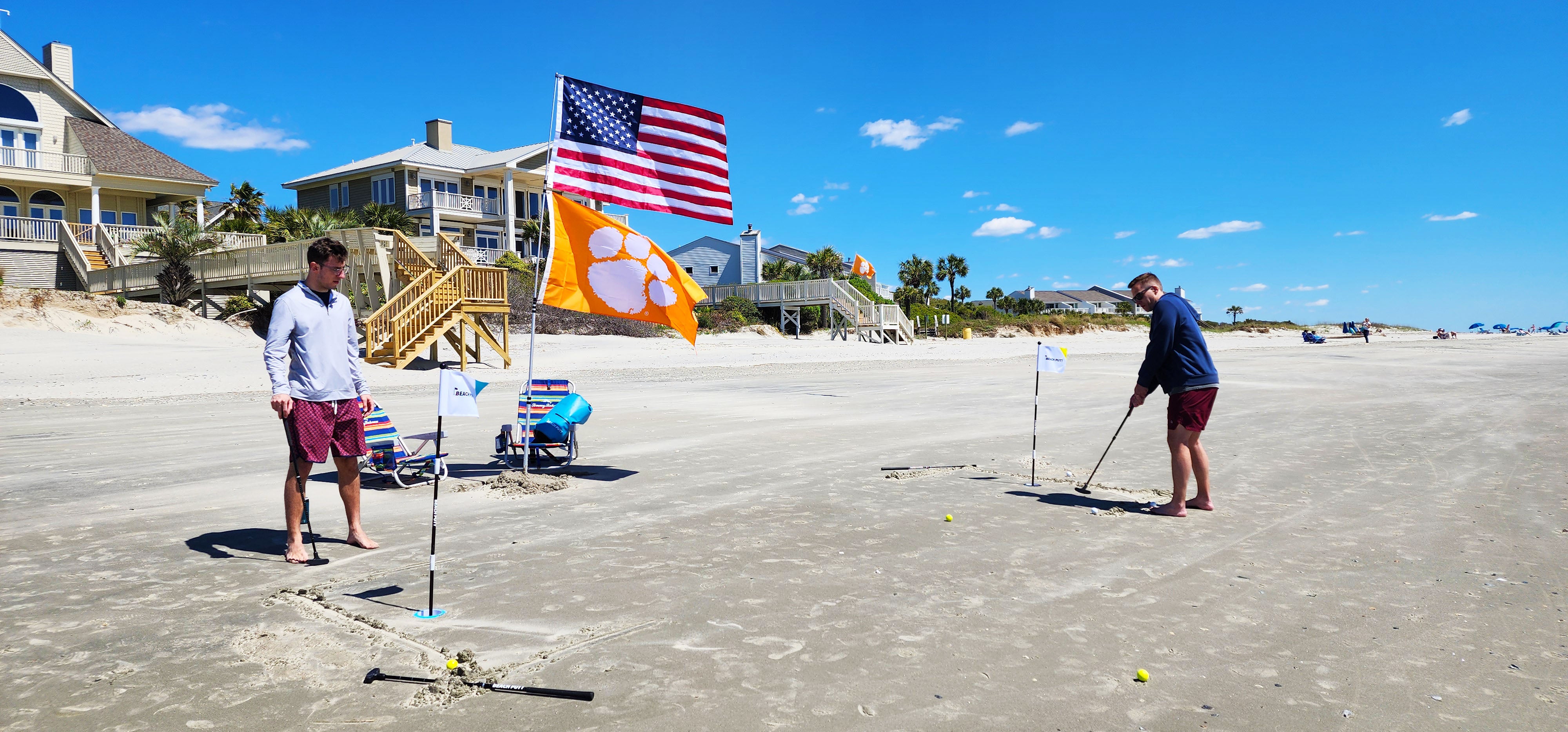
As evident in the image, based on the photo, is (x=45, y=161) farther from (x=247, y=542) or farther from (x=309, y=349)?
(x=309, y=349)

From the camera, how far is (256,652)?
3918mm

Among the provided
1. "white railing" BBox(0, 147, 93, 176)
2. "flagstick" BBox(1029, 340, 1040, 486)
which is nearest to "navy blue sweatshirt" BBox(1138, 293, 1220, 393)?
"flagstick" BBox(1029, 340, 1040, 486)

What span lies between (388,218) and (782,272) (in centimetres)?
2354

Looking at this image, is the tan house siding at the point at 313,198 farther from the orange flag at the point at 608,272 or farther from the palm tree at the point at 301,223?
the orange flag at the point at 608,272

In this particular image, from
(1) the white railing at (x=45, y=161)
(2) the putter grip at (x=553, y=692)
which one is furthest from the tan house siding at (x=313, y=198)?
(2) the putter grip at (x=553, y=692)

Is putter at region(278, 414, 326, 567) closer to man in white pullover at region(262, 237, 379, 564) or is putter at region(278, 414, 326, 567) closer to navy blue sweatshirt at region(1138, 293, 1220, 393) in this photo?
man in white pullover at region(262, 237, 379, 564)

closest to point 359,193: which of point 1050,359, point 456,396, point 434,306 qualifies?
point 434,306

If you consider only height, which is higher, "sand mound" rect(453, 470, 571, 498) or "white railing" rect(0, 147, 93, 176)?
"white railing" rect(0, 147, 93, 176)

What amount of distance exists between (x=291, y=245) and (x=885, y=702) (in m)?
26.0

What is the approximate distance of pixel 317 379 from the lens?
5.31m

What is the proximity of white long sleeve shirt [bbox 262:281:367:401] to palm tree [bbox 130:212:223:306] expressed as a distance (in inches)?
1066

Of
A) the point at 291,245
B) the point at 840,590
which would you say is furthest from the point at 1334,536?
the point at 291,245

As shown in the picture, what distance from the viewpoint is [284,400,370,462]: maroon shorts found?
5.26 metres

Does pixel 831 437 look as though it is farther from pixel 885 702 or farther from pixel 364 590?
pixel 885 702
